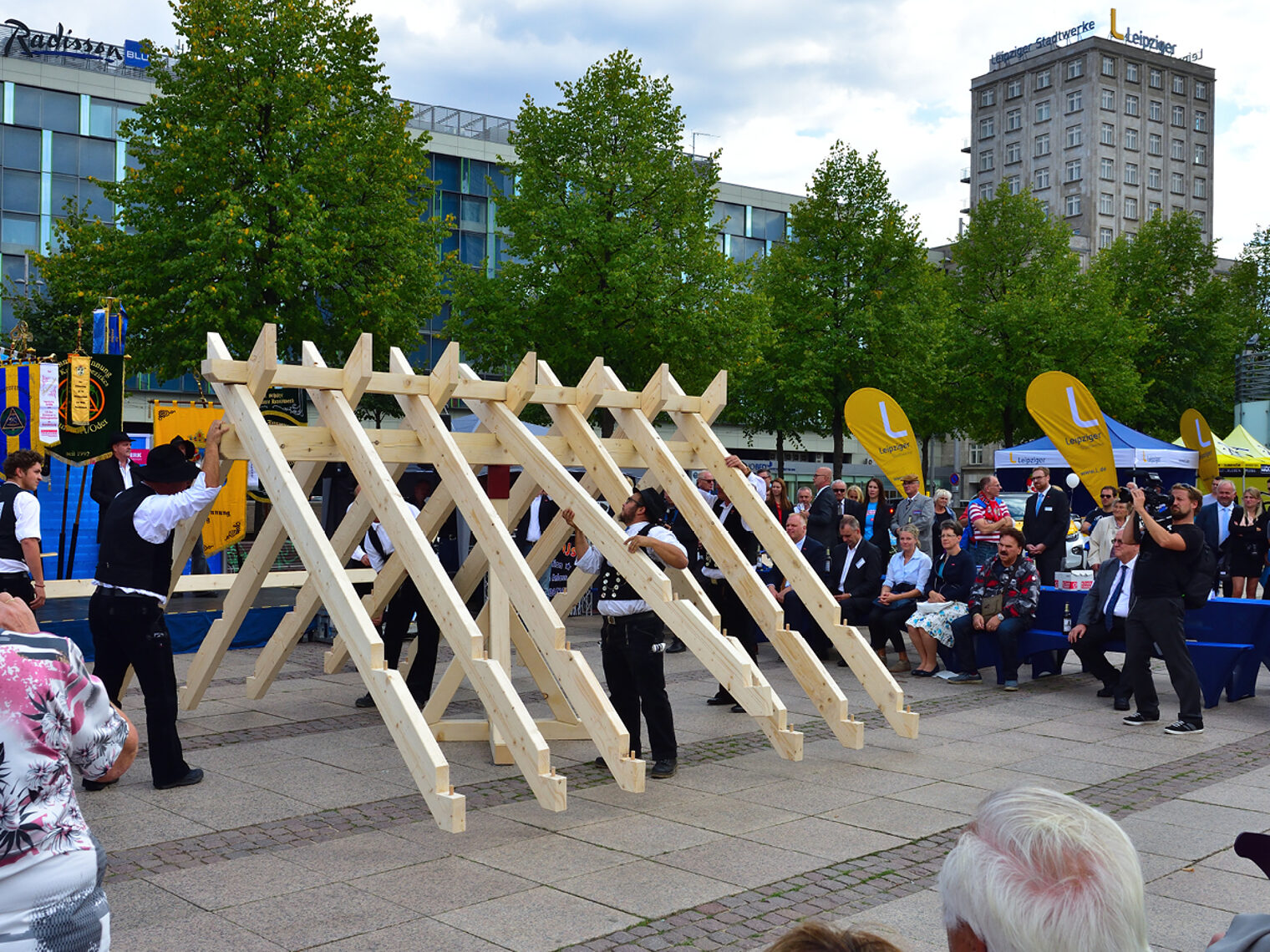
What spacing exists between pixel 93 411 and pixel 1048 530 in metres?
11.5

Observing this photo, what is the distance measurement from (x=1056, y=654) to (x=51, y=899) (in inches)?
396

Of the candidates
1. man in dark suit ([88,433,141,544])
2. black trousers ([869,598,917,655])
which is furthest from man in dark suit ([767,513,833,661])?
man in dark suit ([88,433,141,544])

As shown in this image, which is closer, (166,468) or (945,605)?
(166,468)

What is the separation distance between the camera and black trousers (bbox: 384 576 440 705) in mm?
8977

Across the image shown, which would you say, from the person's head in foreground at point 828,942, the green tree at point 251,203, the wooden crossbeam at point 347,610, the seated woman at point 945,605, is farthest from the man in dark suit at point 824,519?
the person's head in foreground at point 828,942

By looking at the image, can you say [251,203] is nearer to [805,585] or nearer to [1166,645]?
[805,585]

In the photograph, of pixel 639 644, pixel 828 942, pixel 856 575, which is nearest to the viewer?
pixel 828 942

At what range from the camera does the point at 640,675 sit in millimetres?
7176

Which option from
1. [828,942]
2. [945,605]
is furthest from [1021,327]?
[828,942]

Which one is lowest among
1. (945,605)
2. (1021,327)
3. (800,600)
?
(800,600)

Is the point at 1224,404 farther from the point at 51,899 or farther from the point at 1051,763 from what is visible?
the point at 51,899

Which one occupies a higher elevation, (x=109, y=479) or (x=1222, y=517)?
(x=109, y=479)

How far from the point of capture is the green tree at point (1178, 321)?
132ft

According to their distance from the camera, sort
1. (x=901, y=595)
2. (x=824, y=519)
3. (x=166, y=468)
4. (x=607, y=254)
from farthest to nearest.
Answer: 1. (x=607, y=254)
2. (x=824, y=519)
3. (x=901, y=595)
4. (x=166, y=468)
